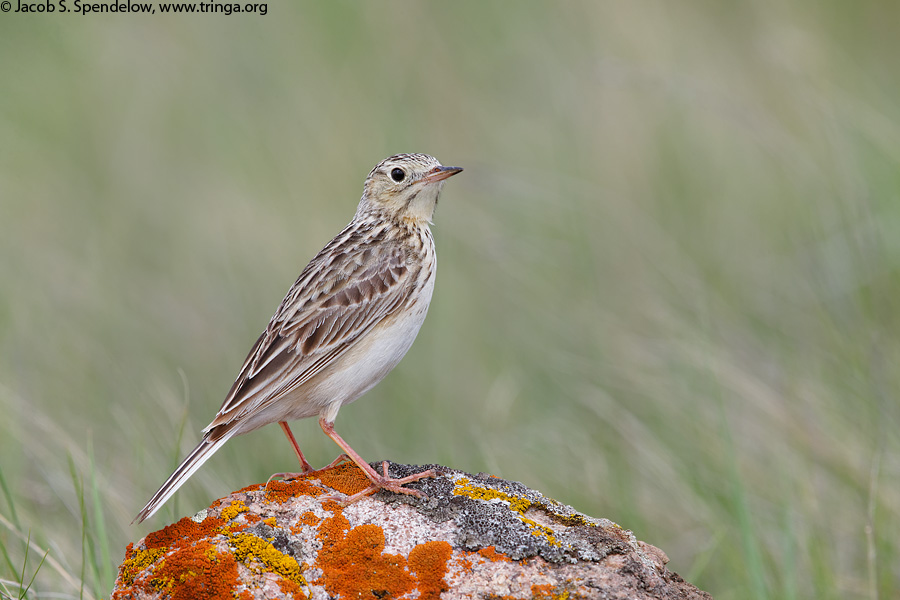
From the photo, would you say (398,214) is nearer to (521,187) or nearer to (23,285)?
(521,187)

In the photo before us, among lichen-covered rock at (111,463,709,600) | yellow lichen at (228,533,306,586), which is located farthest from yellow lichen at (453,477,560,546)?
yellow lichen at (228,533,306,586)

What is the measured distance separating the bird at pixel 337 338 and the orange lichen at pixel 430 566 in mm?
572

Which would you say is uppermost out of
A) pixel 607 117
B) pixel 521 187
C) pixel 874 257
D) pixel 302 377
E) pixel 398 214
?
Answer: pixel 607 117

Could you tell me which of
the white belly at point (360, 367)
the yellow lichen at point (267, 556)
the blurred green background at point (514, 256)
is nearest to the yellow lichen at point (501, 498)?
the yellow lichen at point (267, 556)

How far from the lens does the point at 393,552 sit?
4566 millimetres

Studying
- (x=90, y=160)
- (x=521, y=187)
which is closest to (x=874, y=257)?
(x=521, y=187)

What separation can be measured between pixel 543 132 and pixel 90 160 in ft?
19.4

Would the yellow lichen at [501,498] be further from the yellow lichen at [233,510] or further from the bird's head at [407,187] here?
the bird's head at [407,187]

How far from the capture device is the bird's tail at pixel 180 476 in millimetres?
4867

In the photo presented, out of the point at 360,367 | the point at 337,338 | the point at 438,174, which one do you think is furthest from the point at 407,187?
the point at 360,367

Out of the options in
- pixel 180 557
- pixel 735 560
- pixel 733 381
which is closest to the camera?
pixel 180 557

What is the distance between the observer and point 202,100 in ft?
46.3

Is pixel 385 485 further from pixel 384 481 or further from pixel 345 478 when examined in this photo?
pixel 345 478

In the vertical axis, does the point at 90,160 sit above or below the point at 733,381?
above
